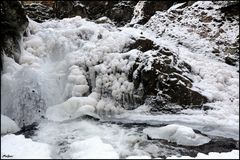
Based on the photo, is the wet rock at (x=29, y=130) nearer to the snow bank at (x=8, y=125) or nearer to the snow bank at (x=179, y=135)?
the snow bank at (x=8, y=125)

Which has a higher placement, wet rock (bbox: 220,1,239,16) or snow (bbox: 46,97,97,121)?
wet rock (bbox: 220,1,239,16)

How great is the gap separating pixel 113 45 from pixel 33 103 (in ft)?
9.66

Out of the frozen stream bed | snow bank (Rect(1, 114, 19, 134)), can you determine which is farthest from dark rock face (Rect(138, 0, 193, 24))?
snow bank (Rect(1, 114, 19, 134))

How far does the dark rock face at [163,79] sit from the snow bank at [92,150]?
8.70 ft

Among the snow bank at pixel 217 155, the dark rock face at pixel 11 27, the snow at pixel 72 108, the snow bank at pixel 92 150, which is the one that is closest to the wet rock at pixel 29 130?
the snow at pixel 72 108

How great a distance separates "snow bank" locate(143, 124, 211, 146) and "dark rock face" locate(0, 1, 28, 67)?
4.69m

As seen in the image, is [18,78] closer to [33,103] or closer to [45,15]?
[33,103]

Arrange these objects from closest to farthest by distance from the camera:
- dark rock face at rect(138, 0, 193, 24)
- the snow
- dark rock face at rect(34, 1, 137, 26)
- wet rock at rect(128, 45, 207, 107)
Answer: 1. the snow
2. wet rock at rect(128, 45, 207, 107)
3. dark rock face at rect(138, 0, 193, 24)
4. dark rock face at rect(34, 1, 137, 26)

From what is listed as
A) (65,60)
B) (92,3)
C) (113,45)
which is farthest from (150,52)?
(92,3)

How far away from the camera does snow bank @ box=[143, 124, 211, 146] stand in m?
6.58

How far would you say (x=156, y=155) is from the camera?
596 centimetres

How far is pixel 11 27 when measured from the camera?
30.8ft

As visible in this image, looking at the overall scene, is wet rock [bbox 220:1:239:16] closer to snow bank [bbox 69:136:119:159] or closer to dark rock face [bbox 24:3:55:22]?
snow bank [bbox 69:136:119:159]

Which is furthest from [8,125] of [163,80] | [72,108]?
[163,80]
